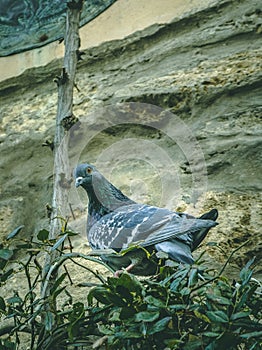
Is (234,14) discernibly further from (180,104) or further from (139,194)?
(139,194)

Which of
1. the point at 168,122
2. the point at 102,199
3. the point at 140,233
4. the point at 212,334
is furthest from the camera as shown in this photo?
the point at 168,122

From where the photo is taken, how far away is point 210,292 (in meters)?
1.18

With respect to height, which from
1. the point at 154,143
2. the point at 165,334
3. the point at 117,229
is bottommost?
the point at 165,334

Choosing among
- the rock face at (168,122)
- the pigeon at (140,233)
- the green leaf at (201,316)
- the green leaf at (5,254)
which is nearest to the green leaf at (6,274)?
the green leaf at (5,254)

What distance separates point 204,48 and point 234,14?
5.8 inches

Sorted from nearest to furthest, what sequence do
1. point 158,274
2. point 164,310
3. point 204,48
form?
point 164,310 → point 158,274 → point 204,48

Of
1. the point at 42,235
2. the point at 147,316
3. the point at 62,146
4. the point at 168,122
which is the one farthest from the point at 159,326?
the point at 168,122

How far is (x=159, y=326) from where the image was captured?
1.12 metres

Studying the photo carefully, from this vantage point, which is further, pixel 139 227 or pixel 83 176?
pixel 83 176

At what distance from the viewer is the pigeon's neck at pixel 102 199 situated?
162cm

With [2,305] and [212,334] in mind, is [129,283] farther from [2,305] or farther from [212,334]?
[2,305]

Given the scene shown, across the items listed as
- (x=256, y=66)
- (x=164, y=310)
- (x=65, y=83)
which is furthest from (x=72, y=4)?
(x=164, y=310)

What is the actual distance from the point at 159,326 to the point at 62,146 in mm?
493

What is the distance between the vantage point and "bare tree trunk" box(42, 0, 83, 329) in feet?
4.44
